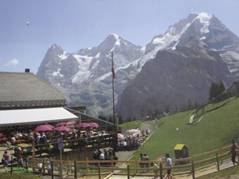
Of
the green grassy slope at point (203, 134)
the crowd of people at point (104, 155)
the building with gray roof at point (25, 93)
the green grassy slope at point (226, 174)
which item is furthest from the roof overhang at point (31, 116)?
the green grassy slope at point (226, 174)

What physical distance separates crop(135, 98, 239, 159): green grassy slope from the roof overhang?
37.7 ft

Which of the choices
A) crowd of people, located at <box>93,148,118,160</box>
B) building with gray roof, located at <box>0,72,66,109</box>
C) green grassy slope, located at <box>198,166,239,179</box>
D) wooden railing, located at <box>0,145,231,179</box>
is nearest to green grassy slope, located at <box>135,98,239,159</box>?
crowd of people, located at <box>93,148,118,160</box>

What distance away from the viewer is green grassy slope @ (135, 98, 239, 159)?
53844 mm

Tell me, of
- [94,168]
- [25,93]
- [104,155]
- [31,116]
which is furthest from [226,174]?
[25,93]

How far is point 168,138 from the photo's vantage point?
64.3 meters

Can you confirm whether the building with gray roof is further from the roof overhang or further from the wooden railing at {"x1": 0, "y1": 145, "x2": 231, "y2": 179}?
the wooden railing at {"x1": 0, "y1": 145, "x2": 231, "y2": 179}

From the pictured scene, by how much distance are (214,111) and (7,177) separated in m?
47.1

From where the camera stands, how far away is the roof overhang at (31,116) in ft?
184

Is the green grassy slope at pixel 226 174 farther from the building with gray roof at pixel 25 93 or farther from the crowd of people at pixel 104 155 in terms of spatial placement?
the building with gray roof at pixel 25 93

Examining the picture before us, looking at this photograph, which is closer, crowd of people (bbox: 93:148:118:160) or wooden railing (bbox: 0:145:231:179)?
wooden railing (bbox: 0:145:231:179)

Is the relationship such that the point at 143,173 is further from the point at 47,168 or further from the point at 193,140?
the point at 193,140

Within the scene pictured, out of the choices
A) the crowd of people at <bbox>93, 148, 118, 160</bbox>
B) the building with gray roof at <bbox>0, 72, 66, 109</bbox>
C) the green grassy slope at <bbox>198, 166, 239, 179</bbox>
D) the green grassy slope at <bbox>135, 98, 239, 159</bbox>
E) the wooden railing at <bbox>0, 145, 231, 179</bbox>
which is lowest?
the green grassy slope at <bbox>198, 166, 239, 179</bbox>

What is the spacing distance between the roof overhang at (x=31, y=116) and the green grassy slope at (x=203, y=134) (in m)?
11.5

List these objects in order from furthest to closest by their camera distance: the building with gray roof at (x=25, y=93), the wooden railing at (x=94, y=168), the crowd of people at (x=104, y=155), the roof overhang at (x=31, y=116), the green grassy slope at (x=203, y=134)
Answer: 1. the building with gray roof at (x=25, y=93)
2. the roof overhang at (x=31, y=116)
3. the green grassy slope at (x=203, y=134)
4. the crowd of people at (x=104, y=155)
5. the wooden railing at (x=94, y=168)
